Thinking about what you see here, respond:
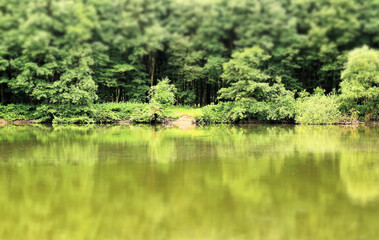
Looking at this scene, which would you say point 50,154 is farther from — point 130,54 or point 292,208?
point 130,54

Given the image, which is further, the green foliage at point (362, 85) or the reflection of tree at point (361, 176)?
the green foliage at point (362, 85)

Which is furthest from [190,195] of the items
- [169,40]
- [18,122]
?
[169,40]

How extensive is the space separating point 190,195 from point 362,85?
80.0 feet

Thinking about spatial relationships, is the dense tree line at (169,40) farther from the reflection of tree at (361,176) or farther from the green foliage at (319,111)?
the reflection of tree at (361,176)

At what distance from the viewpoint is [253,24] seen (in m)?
38.8

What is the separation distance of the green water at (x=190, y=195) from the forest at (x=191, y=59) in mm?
17286

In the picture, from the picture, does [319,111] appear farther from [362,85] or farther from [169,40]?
[169,40]

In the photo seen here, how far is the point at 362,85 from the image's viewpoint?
27.6 m

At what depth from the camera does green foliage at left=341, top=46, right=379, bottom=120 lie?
89.5 feet

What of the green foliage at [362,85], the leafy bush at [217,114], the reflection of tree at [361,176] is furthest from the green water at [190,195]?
the leafy bush at [217,114]

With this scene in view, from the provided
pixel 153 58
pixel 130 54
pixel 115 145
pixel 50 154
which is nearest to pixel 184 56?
pixel 153 58

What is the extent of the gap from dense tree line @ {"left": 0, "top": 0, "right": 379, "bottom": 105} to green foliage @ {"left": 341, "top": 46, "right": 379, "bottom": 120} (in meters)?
6.42

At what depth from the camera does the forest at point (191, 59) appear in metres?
28.9

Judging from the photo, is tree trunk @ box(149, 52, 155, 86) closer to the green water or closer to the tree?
the tree
